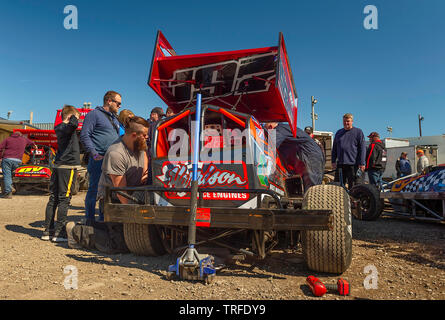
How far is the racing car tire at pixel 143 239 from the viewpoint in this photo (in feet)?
10.3

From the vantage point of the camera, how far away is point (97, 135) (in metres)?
4.20

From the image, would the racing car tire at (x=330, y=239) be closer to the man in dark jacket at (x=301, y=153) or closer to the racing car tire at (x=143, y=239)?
the racing car tire at (x=143, y=239)

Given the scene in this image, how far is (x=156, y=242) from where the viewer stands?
3219 millimetres

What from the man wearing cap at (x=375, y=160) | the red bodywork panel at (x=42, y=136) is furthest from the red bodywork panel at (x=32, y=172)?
the man wearing cap at (x=375, y=160)

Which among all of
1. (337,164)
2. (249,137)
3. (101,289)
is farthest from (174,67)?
(337,164)

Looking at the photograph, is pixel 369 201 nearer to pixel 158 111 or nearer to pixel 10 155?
pixel 158 111

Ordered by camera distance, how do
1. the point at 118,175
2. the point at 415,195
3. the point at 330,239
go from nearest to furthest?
the point at 330,239 → the point at 118,175 → the point at 415,195

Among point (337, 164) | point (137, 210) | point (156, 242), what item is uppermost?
point (337, 164)

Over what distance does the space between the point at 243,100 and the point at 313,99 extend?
94.5 feet

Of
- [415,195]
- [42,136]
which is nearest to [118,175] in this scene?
[415,195]

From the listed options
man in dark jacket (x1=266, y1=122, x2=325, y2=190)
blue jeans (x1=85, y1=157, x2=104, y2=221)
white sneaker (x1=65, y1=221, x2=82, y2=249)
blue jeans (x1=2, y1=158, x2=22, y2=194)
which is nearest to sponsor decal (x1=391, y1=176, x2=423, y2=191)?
man in dark jacket (x1=266, y1=122, x2=325, y2=190)

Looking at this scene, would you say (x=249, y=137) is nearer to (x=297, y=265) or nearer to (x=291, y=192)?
(x=297, y=265)

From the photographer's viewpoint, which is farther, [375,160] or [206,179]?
[375,160]

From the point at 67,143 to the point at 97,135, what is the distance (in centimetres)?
43
